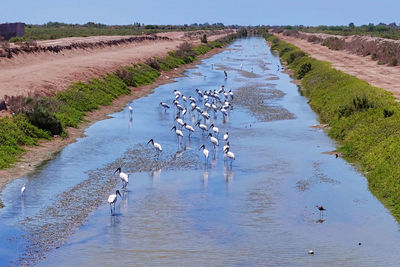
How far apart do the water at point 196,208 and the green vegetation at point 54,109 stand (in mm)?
1514

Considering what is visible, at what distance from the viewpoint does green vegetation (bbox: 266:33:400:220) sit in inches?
733

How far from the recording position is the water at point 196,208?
525 inches

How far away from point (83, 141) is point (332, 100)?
630 inches

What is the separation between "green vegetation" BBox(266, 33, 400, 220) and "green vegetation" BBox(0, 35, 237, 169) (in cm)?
1253

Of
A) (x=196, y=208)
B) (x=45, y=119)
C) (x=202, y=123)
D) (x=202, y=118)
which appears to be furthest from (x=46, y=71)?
(x=196, y=208)

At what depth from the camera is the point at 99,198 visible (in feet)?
56.4

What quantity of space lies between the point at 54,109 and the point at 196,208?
13972 millimetres

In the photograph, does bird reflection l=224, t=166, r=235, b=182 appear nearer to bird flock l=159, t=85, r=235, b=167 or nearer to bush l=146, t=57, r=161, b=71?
bird flock l=159, t=85, r=235, b=167

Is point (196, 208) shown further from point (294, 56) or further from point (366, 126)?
point (294, 56)

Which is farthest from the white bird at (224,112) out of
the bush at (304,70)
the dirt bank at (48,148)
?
the bush at (304,70)

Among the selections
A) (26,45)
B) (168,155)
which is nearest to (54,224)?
(168,155)

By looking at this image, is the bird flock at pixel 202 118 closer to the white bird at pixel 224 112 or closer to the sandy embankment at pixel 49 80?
the white bird at pixel 224 112

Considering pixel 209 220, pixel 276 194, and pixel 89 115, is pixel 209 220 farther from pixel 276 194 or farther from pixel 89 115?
pixel 89 115

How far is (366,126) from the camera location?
25.1 m
